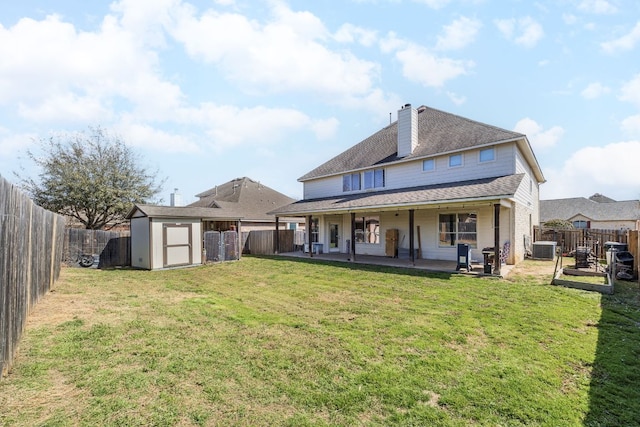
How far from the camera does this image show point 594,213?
4000cm

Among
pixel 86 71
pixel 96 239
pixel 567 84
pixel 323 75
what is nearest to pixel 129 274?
pixel 96 239

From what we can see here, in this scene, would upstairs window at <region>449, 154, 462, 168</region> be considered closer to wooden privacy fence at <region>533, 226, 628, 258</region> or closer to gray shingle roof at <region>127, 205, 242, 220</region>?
wooden privacy fence at <region>533, 226, 628, 258</region>

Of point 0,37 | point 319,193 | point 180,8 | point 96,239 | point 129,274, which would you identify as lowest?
point 129,274

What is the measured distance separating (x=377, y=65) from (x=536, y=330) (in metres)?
10.9

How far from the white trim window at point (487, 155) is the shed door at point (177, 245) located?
13707 millimetres

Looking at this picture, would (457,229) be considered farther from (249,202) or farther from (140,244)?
(249,202)

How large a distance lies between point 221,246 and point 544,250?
15.8 m

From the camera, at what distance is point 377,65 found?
12.4 metres

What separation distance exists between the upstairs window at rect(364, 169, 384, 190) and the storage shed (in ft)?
28.0

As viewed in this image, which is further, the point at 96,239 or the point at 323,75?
the point at 96,239

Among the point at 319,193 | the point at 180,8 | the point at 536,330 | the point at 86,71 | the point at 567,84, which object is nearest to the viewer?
the point at 536,330

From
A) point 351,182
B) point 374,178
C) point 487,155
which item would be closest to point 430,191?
point 487,155

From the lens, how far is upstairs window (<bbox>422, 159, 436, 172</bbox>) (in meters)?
14.9

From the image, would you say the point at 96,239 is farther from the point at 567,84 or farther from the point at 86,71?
the point at 567,84
